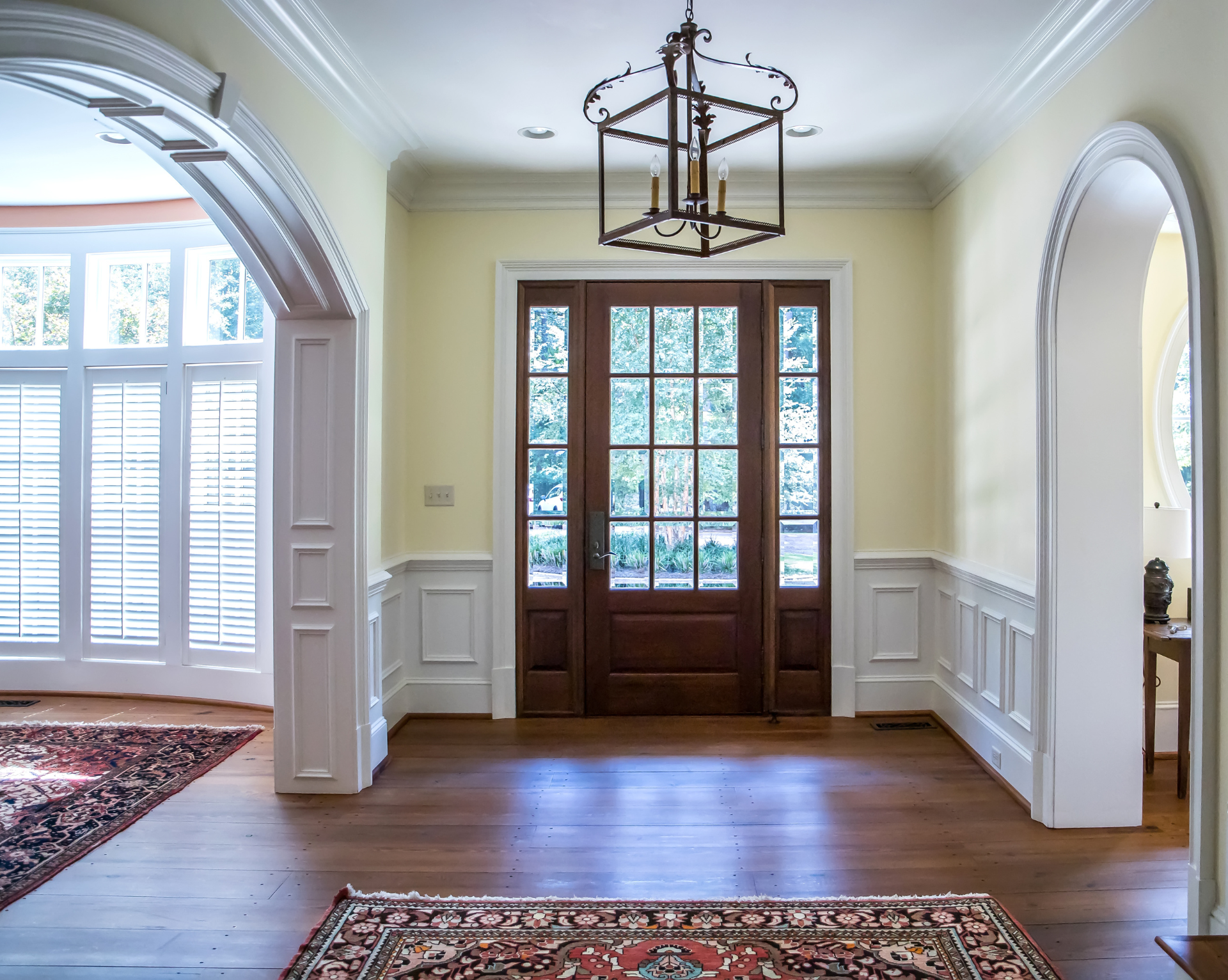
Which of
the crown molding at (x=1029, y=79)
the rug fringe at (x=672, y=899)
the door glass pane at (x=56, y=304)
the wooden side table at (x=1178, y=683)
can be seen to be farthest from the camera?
the door glass pane at (x=56, y=304)

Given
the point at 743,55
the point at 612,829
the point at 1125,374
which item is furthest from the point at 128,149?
the point at 1125,374

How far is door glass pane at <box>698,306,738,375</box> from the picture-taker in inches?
183

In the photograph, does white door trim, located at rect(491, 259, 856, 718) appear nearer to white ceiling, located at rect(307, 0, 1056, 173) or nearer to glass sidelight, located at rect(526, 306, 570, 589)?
glass sidelight, located at rect(526, 306, 570, 589)

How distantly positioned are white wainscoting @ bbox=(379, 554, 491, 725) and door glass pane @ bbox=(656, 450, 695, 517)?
1006 mm

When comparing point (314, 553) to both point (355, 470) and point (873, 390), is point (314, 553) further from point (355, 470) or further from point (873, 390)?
point (873, 390)

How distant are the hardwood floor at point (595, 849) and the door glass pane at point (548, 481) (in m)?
1.26

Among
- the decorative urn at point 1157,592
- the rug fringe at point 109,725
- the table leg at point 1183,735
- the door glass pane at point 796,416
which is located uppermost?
the door glass pane at point 796,416

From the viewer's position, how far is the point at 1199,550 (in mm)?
2264

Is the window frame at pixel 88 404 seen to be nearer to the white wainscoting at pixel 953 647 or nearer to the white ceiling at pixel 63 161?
the white ceiling at pixel 63 161

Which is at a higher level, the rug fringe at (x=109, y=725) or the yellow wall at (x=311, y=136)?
the yellow wall at (x=311, y=136)

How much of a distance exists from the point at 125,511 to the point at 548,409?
2603 mm

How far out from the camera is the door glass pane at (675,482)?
465cm

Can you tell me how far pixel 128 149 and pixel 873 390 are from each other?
13.2ft

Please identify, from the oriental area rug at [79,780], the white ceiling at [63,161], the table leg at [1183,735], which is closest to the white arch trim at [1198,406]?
the table leg at [1183,735]
